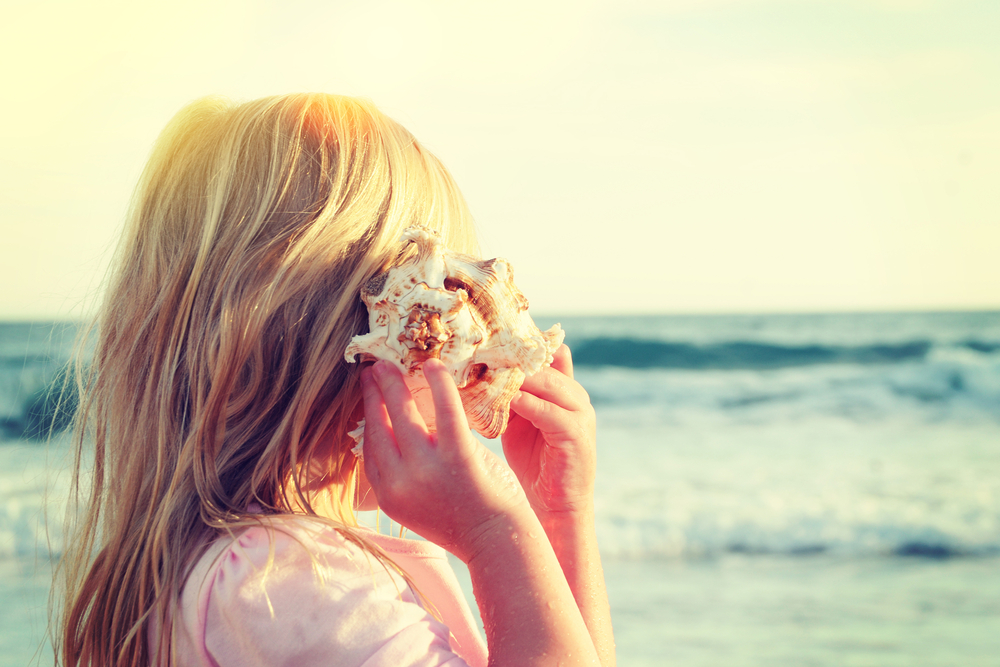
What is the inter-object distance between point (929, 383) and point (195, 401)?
1441 centimetres

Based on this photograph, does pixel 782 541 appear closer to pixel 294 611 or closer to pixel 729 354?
pixel 294 611

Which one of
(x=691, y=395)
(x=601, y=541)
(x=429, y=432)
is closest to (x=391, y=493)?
(x=429, y=432)

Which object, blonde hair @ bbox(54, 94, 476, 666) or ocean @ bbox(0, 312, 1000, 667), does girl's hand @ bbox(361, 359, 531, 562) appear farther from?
ocean @ bbox(0, 312, 1000, 667)

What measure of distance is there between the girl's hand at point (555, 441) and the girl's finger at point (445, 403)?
0.35 m

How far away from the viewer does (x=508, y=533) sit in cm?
135

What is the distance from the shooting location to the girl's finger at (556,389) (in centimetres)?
171

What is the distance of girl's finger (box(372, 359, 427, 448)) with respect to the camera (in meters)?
1.35

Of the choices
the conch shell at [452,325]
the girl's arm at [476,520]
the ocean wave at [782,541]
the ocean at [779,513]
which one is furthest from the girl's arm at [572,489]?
the ocean wave at [782,541]

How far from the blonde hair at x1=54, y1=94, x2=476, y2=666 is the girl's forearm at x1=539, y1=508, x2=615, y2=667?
58 centimetres

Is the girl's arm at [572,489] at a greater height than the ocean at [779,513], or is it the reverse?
the girl's arm at [572,489]

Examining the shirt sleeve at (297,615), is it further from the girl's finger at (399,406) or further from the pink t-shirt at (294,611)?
the girl's finger at (399,406)

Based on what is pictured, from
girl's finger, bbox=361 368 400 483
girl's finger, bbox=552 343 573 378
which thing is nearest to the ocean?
girl's finger, bbox=361 368 400 483

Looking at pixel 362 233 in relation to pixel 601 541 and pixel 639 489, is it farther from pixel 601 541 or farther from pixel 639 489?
pixel 639 489

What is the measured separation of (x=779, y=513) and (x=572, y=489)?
538 centimetres
